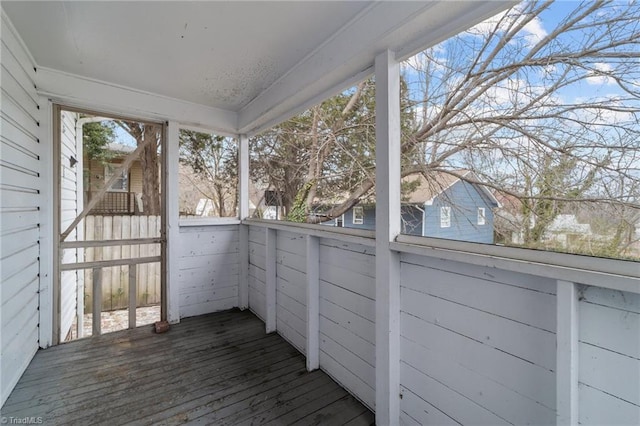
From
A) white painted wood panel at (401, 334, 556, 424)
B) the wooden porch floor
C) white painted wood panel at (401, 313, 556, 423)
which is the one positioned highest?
white painted wood panel at (401, 313, 556, 423)

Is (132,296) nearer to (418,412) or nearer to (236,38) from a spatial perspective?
(236,38)

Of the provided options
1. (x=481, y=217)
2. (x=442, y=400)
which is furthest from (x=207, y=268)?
(x=481, y=217)

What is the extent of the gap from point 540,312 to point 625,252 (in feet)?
1.05

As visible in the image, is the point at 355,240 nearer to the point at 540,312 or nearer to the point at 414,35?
the point at 540,312

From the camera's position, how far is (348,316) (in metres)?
1.84

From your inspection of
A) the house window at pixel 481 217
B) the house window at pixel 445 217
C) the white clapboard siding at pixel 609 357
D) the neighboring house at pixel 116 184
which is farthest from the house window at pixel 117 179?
the white clapboard siding at pixel 609 357

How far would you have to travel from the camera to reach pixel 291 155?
8.86ft

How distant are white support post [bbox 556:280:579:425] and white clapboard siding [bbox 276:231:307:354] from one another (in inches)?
66.1

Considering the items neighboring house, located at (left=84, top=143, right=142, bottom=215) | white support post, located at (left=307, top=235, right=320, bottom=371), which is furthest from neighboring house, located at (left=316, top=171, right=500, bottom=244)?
neighboring house, located at (left=84, top=143, right=142, bottom=215)

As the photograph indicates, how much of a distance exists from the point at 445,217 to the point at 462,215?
80 mm

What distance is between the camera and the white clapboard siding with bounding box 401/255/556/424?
0.98 meters

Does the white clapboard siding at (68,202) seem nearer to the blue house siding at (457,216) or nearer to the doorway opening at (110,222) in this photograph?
the doorway opening at (110,222)

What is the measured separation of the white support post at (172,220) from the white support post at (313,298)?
1.67 metres

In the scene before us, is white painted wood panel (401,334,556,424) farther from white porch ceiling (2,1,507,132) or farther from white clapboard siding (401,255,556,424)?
white porch ceiling (2,1,507,132)
